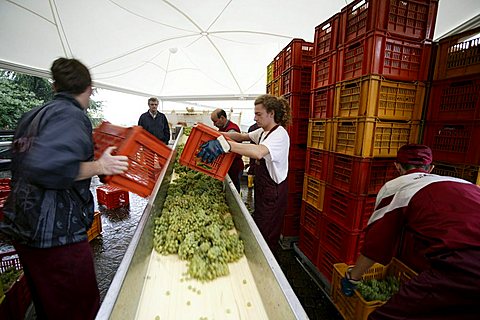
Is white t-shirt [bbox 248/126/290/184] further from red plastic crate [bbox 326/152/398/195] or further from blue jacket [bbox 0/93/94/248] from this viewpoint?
blue jacket [bbox 0/93/94/248]

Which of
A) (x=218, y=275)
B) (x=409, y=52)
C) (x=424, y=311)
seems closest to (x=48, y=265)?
(x=218, y=275)

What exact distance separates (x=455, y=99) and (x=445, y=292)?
1.57 meters

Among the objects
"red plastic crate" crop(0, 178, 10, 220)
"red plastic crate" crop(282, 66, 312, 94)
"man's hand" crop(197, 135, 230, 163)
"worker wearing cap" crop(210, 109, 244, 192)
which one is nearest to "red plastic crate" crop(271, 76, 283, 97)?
"red plastic crate" crop(282, 66, 312, 94)

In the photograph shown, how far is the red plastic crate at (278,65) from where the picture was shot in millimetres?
3492

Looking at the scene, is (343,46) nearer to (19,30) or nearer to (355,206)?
(355,206)

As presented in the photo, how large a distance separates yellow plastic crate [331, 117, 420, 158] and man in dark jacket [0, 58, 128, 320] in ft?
6.09

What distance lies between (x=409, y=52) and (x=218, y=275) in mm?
2363

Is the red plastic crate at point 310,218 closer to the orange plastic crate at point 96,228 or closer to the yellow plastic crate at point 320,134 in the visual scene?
the yellow plastic crate at point 320,134

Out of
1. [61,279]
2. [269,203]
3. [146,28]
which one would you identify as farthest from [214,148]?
[146,28]

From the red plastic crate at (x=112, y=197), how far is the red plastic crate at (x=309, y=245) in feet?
10.9

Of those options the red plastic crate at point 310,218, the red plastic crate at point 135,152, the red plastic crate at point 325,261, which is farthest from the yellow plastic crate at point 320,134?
the red plastic crate at point 135,152

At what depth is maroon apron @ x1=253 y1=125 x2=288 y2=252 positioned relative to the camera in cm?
229

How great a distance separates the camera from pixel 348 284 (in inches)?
72.9

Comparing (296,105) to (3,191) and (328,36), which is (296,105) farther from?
(3,191)
